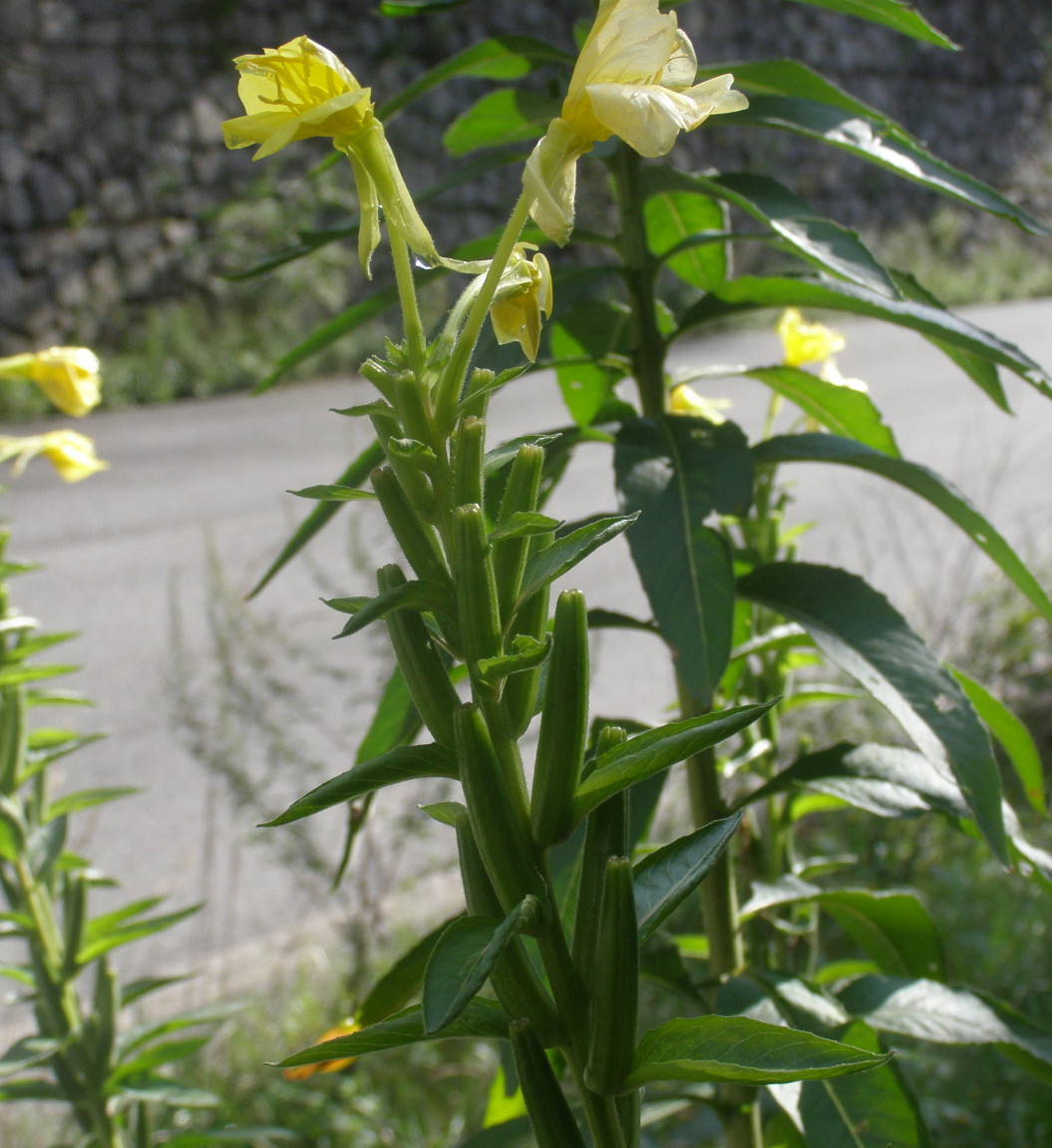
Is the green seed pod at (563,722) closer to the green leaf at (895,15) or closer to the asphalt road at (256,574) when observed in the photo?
the green leaf at (895,15)

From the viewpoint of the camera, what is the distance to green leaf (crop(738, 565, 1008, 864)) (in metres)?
0.67

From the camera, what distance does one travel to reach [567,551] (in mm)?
429

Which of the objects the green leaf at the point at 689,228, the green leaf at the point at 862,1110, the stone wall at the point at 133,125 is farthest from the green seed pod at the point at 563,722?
the stone wall at the point at 133,125

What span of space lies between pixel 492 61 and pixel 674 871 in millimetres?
712

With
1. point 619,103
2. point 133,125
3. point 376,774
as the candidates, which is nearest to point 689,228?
point 619,103

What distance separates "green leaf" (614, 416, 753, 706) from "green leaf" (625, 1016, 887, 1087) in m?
0.26

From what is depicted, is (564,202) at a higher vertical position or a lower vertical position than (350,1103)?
higher

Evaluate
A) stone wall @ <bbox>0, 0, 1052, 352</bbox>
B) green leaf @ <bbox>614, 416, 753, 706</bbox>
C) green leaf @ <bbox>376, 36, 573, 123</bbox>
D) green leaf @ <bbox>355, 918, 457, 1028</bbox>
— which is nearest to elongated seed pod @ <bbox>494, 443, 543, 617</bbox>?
green leaf @ <bbox>614, 416, 753, 706</bbox>

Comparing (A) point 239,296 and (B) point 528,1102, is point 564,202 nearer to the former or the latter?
(B) point 528,1102

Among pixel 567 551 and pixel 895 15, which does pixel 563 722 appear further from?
pixel 895 15

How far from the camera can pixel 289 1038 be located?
7.28ft

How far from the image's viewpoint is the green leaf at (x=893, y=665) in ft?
2.19

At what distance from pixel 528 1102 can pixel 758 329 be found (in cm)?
1045

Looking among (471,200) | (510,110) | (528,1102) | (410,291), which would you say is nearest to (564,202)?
(410,291)
